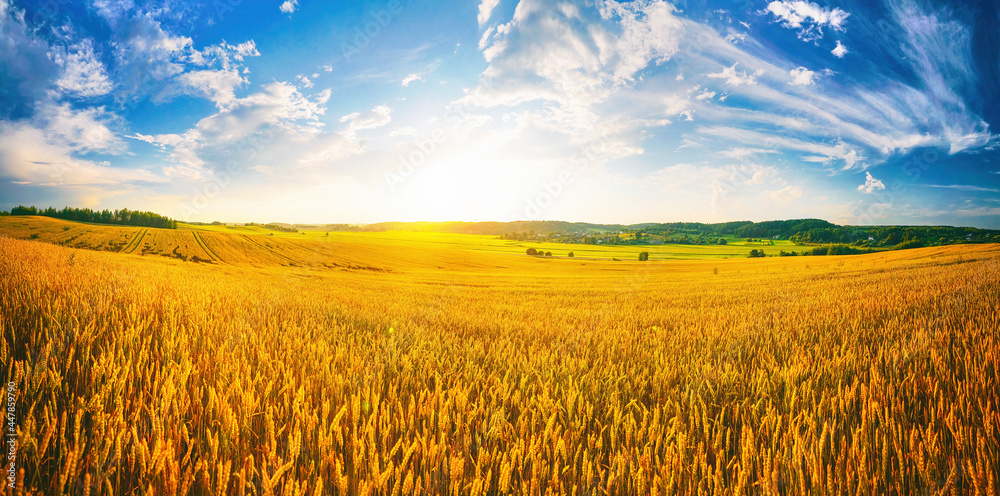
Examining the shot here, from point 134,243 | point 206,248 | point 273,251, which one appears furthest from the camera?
point 273,251

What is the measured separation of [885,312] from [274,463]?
828 cm

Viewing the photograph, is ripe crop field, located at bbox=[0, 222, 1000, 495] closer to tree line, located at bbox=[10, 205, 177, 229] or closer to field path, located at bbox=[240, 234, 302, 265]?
field path, located at bbox=[240, 234, 302, 265]

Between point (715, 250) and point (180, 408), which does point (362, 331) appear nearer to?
point (180, 408)

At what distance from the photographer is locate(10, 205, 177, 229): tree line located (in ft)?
245

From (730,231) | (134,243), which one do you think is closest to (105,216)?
(134,243)

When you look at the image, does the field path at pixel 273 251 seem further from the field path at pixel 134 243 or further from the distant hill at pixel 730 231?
the distant hill at pixel 730 231

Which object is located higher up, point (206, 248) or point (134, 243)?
point (134, 243)

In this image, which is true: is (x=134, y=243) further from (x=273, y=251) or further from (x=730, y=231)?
(x=730, y=231)

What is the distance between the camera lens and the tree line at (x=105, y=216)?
74.6 m

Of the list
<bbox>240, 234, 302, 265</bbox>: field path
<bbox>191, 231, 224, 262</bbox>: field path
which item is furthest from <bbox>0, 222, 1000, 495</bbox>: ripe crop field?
<bbox>240, 234, 302, 265</bbox>: field path

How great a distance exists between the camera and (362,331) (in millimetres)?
4301

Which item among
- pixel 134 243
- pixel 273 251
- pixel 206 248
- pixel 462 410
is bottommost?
pixel 273 251

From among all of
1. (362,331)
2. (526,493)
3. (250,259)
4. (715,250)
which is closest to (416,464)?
(526,493)

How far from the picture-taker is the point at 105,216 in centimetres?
7562
